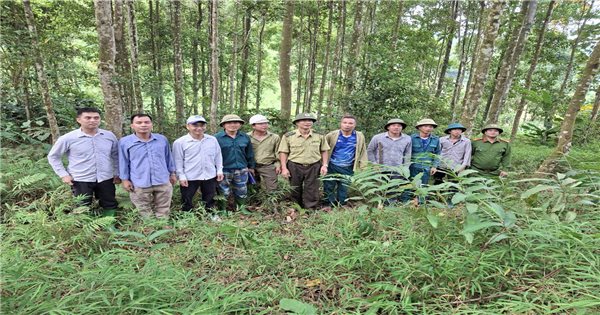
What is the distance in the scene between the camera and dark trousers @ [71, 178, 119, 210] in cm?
404

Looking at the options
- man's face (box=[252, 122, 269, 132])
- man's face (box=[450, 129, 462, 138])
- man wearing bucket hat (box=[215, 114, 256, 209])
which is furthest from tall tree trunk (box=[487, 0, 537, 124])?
man wearing bucket hat (box=[215, 114, 256, 209])

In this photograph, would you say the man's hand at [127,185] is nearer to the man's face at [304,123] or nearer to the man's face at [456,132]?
the man's face at [304,123]

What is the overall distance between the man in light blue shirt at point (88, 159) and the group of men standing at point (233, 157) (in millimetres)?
11

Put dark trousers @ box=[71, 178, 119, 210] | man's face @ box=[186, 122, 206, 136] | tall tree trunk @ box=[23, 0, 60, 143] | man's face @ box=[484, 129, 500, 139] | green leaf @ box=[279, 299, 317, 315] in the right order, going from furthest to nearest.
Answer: tall tree trunk @ box=[23, 0, 60, 143] → man's face @ box=[484, 129, 500, 139] → man's face @ box=[186, 122, 206, 136] → dark trousers @ box=[71, 178, 119, 210] → green leaf @ box=[279, 299, 317, 315]

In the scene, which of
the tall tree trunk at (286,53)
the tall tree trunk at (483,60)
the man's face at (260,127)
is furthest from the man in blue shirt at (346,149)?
the tall tree trunk at (286,53)

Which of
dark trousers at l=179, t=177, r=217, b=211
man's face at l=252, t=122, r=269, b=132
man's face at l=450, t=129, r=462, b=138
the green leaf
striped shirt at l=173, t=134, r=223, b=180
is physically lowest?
dark trousers at l=179, t=177, r=217, b=211

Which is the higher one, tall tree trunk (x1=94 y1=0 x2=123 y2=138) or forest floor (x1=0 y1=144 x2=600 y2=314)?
tall tree trunk (x1=94 y1=0 x2=123 y2=138)

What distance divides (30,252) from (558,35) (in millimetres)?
18902

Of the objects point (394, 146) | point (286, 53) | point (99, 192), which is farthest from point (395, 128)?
point (286, 53)

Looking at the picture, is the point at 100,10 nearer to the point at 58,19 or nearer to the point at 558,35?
the point at 58,19

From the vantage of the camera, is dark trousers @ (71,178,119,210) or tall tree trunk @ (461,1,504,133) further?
tall tree trunk @ (461,1,504,133)

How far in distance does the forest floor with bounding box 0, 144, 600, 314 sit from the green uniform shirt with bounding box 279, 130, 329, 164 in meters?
1.86

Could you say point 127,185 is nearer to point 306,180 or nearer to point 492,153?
point 306,180

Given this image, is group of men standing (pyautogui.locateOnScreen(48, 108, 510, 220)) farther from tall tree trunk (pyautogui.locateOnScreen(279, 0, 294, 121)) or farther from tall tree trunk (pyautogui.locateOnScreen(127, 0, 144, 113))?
tall tree trunk (pyautogui.locateOnScreen(127, 0, 144, 113))
